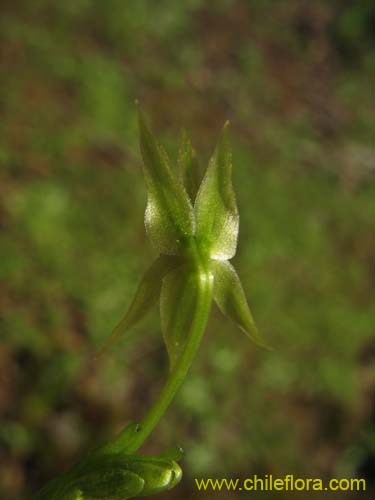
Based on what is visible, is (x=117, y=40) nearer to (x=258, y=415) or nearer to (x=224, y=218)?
(x=258, y=415)

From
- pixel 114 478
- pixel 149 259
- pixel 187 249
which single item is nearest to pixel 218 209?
pixel 187 249

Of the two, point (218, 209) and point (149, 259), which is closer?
point (218, 209)

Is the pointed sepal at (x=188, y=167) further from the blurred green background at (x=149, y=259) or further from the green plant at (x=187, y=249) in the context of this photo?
the blurred green background at (x=149, y=259)

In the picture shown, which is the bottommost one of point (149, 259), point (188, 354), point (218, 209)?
point (149, 259)

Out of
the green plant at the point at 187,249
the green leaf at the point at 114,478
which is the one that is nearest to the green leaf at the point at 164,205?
the green plant at the point at 187,249

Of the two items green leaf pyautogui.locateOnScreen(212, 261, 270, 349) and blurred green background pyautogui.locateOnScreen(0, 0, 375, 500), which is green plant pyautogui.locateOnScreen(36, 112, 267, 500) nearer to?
green leaf pyautogui.locateOnScreen(212, 261, 270, 349)

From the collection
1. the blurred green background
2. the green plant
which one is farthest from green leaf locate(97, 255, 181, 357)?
the blurred green background

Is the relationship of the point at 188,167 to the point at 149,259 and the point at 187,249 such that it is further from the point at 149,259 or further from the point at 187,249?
the point at 149,259
